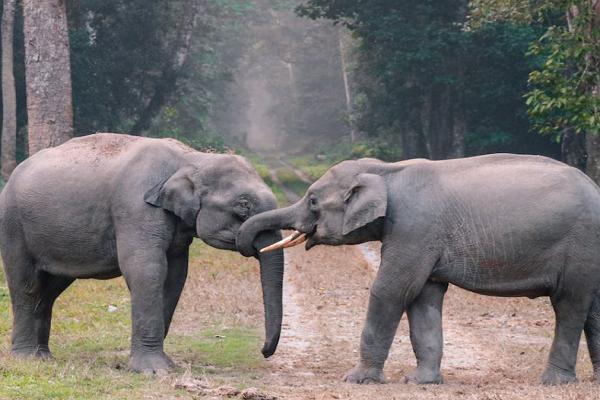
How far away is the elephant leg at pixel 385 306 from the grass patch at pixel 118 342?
45.6 inches

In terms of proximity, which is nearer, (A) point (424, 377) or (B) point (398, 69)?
(A) point (424, 377)

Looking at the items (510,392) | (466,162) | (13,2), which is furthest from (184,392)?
(13,2)

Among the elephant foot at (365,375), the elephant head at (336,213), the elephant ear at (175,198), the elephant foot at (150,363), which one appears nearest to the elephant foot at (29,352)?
the elephant foot at (150,363)

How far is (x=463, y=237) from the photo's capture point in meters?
9.47

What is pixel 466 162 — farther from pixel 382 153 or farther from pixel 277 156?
pixel 277 156

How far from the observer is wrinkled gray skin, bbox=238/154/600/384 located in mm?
9203

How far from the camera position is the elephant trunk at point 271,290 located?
32.0 ft

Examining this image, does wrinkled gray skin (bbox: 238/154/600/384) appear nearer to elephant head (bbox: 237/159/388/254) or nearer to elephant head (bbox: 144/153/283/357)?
elephant head (bbox: 237/159/388/254)

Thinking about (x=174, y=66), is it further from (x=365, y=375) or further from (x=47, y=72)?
(x=365, y=375)

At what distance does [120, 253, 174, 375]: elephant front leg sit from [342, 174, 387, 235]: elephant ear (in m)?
1.76

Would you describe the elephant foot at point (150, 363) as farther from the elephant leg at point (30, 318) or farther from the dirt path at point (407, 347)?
the elephant leg at point (30, 318)

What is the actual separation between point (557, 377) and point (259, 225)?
2.92 metres

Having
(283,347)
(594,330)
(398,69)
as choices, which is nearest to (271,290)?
(283,347)

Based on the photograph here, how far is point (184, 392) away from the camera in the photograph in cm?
827
